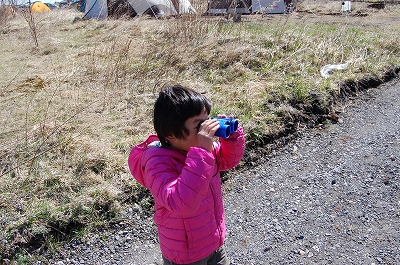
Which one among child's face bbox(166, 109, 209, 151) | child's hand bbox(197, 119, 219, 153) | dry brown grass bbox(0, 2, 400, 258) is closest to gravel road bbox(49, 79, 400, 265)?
dry brown grass bbox(0, 2, 400, 258)

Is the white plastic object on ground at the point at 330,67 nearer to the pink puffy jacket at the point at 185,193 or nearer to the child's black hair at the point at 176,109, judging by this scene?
the pink puffy jacket at the point at 185,193

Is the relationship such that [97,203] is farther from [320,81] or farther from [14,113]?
[320,81]

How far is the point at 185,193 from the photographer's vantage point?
1.41m

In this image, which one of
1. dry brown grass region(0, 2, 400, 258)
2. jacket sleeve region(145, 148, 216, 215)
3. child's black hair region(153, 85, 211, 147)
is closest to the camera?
jacket sleeve region(145, 148, 216, 215)

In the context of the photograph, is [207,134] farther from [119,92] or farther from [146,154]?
[119,92]

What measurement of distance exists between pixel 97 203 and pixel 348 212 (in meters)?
1.74

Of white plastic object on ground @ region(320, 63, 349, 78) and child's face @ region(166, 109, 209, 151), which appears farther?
white plastic object on ground @ region(320, 63, 349, 78)

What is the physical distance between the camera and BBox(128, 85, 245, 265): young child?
1.42 metres

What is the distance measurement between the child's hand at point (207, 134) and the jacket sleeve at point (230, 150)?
0.25m

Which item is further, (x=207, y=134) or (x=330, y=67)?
(x=330, y=67)

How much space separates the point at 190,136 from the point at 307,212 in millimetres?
1662

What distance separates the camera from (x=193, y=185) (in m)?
1.41

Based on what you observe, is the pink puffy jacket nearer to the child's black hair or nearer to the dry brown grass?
the child's black hair

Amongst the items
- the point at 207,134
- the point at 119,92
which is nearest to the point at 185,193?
the point at 207,134
